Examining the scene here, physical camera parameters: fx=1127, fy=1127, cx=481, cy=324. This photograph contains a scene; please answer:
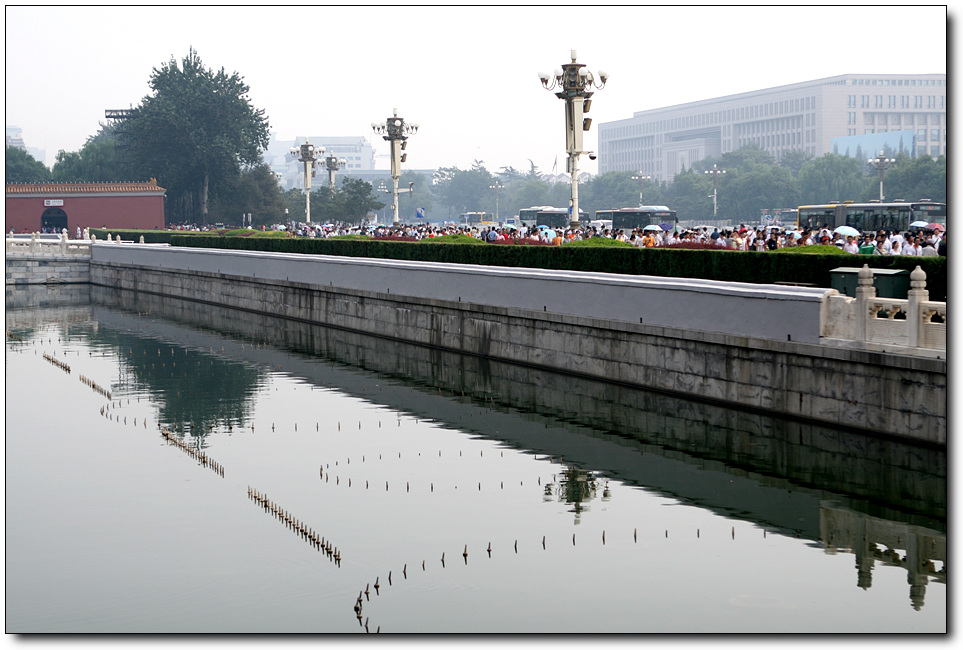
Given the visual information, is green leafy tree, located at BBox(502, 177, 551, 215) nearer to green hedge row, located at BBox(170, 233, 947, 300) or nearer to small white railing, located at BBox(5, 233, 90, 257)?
small white railing, located at BBox(5, 233, 90, 257)

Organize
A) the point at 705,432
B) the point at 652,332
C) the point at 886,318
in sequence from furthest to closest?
the point at 652,332 → the point at 705,432 → the point at 886,318

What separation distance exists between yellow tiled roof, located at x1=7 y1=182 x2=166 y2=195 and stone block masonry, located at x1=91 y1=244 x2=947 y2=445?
148 ft

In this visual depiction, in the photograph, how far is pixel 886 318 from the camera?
1445 centimetres

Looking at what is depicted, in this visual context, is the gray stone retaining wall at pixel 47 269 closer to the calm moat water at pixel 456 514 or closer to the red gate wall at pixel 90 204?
the red gate wall at pixel 90 204

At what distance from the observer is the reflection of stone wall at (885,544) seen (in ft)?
33.5

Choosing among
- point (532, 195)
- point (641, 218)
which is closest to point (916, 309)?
point (641, 218)

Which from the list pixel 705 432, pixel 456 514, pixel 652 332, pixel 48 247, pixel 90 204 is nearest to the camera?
pixel 456 514

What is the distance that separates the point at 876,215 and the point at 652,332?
25818 millimetres

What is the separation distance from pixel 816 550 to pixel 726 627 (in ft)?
8.29

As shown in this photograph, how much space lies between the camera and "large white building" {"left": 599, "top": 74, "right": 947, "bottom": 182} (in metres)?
109

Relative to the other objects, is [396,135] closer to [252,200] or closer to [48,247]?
[48,247]

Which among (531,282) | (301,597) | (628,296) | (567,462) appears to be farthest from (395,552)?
(531,282)

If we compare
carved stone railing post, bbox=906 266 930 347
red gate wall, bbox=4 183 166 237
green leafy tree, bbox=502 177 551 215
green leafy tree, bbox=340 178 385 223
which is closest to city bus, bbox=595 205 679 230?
green leafy tree, bbox=340 178 385 223

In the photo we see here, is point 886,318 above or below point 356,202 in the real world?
below
